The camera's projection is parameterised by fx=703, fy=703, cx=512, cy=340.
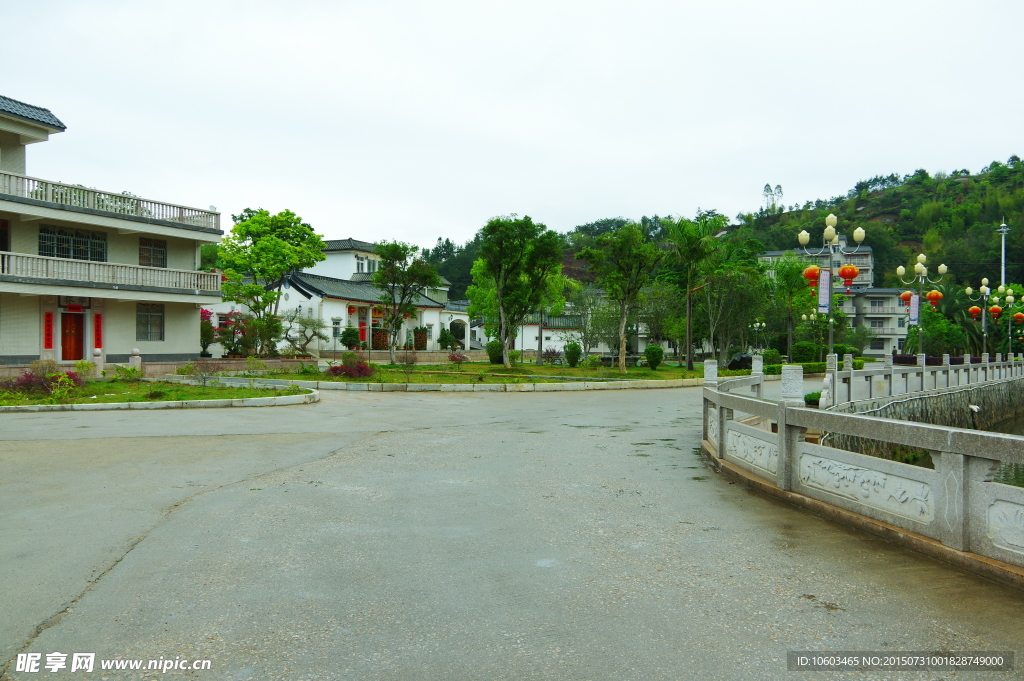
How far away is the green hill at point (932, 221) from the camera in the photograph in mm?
84312

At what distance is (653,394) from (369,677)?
22910 millimetres

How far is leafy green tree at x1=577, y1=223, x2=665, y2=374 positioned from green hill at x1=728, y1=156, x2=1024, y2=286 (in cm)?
5060

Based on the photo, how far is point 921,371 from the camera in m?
22.2

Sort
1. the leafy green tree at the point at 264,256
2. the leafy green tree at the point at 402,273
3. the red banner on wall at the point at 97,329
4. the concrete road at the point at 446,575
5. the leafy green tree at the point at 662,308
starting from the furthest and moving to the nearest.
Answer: the leafy green tree at the point at 662,308 → the leafy green tree at the point at 402,273 → the leafy green tree at the point at 264,256 → the red banner on wall at the point at 97,329 → the concrete road at the point at 446,575

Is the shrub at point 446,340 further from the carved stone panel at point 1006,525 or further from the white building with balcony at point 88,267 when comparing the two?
the carved stone panel at point 1006,525

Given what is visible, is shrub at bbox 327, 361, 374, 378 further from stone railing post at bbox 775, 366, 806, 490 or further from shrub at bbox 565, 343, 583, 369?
stone railing post at bbox 775, 366, 806, 490

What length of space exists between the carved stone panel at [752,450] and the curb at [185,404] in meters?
12.7

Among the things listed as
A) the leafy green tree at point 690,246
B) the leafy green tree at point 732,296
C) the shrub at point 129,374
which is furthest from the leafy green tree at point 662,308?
the shrub at point 129,374

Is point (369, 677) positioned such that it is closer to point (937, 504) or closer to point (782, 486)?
point (937, 504)

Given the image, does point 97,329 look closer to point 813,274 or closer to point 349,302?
point 349,302

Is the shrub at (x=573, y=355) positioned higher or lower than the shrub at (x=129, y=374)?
higher

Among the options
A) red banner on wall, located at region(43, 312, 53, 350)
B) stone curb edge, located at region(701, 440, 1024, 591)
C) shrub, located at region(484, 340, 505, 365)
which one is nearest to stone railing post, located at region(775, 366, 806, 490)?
stone curb edge, located at region(701, 440, 1024, 591)

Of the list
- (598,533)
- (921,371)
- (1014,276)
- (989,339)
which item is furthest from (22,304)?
(1014,276)

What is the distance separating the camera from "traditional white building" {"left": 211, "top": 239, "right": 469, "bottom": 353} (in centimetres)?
4569
